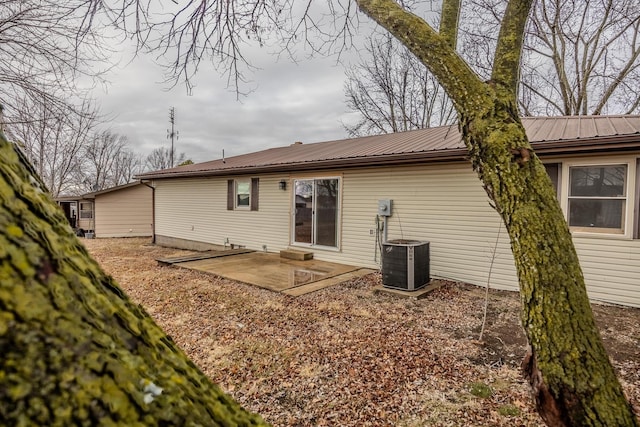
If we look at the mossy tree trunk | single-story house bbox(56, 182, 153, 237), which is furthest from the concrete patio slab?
single-story house bbox(56, 182, 153, 237)

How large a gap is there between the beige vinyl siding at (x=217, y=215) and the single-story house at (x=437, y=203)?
44 millimetres

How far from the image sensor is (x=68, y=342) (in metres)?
0.54

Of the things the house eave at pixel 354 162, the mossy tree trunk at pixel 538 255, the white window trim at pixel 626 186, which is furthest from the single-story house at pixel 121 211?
the mossy tree trunk at pixel 538 255

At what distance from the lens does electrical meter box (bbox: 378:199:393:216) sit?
7281mm

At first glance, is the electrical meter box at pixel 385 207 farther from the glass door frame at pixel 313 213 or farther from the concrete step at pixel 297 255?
the concrete step at pixel 297 255

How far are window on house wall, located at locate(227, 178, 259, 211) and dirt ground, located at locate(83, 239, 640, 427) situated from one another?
14.2 ft

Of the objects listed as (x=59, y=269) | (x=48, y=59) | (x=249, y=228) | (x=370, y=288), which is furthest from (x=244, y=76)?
(x=249, y=228)

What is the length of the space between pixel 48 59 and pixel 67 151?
15.3 meters

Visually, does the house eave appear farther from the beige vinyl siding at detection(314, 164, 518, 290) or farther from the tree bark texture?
the tree bark texture

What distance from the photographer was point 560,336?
1.66 metres

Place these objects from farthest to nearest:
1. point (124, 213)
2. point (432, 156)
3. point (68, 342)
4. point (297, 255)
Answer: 1. point (124, 213)
2. point (297, 255)
3. point (432, 156)
4. point (68, 342)

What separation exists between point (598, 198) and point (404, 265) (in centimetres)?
313

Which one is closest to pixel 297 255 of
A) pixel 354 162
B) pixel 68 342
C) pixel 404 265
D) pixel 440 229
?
pixel 354 162

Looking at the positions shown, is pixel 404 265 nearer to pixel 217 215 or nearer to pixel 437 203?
pixel 437 203
